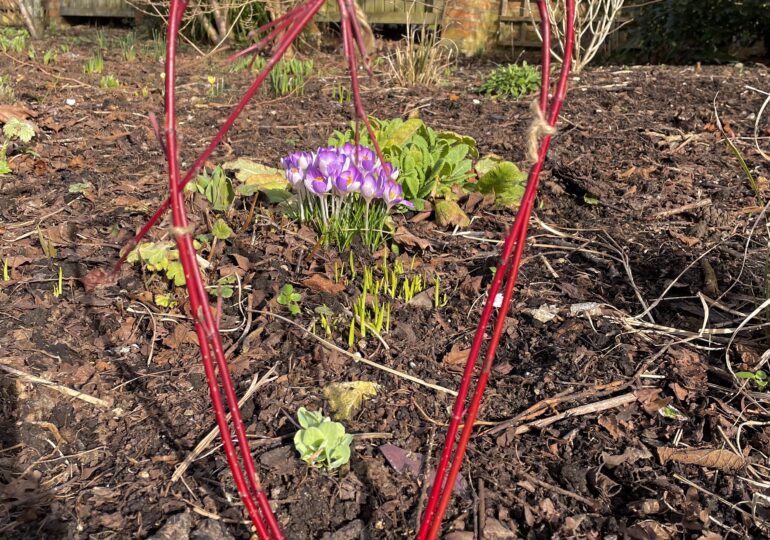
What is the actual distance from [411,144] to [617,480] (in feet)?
5.59

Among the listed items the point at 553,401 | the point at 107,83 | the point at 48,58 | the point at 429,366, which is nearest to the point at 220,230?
the point at 429,366

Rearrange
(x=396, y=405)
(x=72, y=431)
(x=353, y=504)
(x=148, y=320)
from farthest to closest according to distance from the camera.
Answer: (x=148, y=320)
(x=396, y=405)
(x=72, y=431)
(x=353, y=504)

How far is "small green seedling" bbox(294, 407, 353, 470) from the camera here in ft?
5.05

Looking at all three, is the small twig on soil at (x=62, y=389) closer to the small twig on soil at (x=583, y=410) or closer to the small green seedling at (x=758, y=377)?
the small twig on soil at (x=583, y=410)

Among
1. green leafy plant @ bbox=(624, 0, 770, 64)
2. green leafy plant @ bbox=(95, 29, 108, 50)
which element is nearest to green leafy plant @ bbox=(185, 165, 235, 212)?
green leafy plant @ bbox=(95, 29, 108, 50)

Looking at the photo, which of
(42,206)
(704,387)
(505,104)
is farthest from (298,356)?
(505,104)

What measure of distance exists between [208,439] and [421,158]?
150cm

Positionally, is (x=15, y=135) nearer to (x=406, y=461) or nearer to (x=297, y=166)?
(x=297, y=166)

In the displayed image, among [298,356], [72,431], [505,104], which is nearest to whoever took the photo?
[72,431]

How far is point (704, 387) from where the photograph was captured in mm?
1855

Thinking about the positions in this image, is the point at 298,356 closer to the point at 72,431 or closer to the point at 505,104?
the point at 72,431

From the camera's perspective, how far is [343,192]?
7.81 feet

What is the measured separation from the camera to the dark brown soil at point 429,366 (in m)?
1.49

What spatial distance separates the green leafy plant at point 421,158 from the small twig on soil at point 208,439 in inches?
43.5
